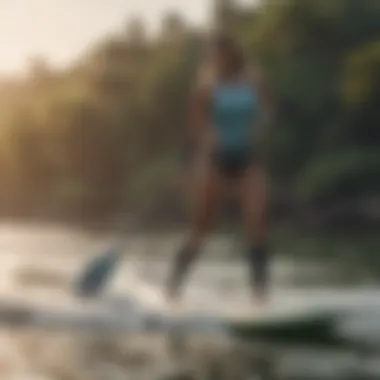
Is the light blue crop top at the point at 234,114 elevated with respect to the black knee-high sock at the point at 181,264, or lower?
elevated

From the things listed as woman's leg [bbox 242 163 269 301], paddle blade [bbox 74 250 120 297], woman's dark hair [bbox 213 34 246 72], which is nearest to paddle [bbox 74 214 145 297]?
paddle blade [bbox 74 250 120 297]

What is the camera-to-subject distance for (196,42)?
5.12 ft

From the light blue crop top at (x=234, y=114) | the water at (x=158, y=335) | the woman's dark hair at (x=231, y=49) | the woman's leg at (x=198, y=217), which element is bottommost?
the water at (x=158, y=335)

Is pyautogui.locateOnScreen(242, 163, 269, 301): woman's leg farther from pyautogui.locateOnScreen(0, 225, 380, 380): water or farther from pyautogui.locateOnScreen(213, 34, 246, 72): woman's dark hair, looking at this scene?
pyautogui.locateOnScreen(213, 34, 246, 72): woman's dark hair

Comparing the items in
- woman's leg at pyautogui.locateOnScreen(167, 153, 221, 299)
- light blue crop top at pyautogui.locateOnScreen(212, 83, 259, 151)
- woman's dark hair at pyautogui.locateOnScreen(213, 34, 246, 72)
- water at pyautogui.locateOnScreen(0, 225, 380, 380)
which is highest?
woman's dark hair at pyautogui.locateOnScreen(213, 34, 246, 72)

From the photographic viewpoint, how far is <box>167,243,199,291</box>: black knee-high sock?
154 centimetres

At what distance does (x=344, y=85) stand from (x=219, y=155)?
23 centimetres

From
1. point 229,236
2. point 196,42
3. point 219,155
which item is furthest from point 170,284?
point 196,42

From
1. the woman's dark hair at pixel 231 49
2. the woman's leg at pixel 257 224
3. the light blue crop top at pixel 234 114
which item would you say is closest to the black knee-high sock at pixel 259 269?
the woman's leg at pixel 257 224

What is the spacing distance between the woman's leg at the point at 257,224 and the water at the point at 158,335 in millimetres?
21

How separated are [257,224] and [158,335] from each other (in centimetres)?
24

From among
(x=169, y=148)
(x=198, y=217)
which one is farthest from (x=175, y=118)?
(x=198, y=217)

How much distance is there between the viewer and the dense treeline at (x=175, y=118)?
1.55 m

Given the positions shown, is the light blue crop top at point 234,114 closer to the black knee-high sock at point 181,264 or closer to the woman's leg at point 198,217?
the woman's leg at point 198,217
